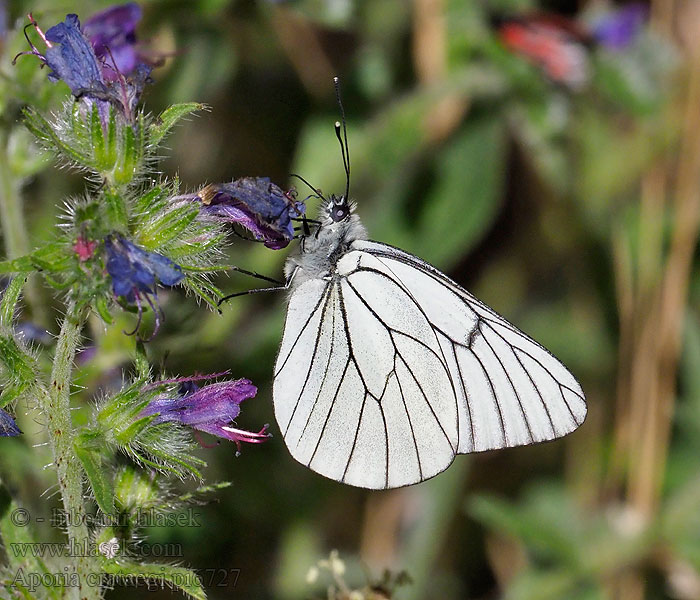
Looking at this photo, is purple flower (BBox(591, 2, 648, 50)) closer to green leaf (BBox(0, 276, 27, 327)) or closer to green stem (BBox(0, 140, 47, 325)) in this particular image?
green stem (BBox(0, 140, 47, 325))

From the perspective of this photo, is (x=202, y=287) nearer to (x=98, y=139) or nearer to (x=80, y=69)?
(x=98, y=139)

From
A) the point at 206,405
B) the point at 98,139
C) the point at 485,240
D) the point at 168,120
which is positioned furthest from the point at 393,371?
the point at 485,240

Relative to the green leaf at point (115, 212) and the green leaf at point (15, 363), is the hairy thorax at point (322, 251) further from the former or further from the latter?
the green leaf at point (15, 363)

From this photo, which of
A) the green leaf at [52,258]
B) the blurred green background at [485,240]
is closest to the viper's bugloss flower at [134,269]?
the green leaf at [52,258]

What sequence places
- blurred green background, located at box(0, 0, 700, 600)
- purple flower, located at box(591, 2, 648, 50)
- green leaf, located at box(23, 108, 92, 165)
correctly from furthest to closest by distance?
purple flower, located at box(591, 2, 648, 50), blurred green background, located at box(0, 0, 700, 600), green leaf, located at box(23, 108, 92, 165)

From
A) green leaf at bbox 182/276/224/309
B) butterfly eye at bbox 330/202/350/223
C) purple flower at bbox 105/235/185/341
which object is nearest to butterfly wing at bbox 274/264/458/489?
butterfly eye at bbox 330/202/350/223
